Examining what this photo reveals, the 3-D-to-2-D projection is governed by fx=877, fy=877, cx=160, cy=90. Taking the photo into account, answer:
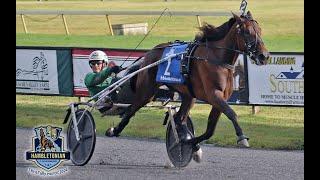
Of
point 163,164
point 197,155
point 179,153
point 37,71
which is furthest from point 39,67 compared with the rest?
point 197,155

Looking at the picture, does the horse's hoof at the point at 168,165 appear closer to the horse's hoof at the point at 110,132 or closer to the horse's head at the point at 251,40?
the horse's hoof at the point at 110,132

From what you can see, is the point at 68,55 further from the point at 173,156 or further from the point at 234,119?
the point at 234,119

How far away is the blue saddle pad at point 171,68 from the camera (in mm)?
9766

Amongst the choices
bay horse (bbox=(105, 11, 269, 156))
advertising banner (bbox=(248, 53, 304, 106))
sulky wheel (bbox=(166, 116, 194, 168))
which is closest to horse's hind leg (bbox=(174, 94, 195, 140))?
bay horse (bbox=(105, 11, 269, 156))

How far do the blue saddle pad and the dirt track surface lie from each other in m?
1.02

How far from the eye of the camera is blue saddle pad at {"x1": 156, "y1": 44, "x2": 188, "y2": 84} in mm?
9766

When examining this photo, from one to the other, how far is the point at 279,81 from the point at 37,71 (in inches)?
192

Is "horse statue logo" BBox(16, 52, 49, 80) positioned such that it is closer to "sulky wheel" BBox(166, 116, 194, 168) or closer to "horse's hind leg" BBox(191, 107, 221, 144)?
"sulky wheel" BBox(166, 116, 194, 168)

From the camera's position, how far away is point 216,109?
31.3 feet

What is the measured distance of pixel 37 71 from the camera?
1622 cm

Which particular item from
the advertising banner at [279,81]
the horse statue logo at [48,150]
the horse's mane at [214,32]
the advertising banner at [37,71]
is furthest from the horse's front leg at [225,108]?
the advertising banner at [37,71]

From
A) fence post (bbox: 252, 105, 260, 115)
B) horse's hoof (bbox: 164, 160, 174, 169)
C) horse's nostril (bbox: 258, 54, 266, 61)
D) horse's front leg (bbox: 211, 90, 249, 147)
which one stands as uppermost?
horse's nostril (bbox: 258, 54, 266, 61)

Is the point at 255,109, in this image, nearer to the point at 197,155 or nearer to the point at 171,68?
the point at 197,155

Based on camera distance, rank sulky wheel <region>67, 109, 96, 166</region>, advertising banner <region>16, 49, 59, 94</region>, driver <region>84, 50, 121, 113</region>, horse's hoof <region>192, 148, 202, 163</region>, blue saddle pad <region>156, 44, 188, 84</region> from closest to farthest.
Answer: blue saddle pad <region>156, 44, 188, 84</region> → horse's hoof <region>192, 148, 202, 163</region> → sulky wheel <region>67, 109, 96, 166</region> → driver <region>84, 50, 121, 113</region> → advertising banner <region>16, 49, 59, 94</region>
